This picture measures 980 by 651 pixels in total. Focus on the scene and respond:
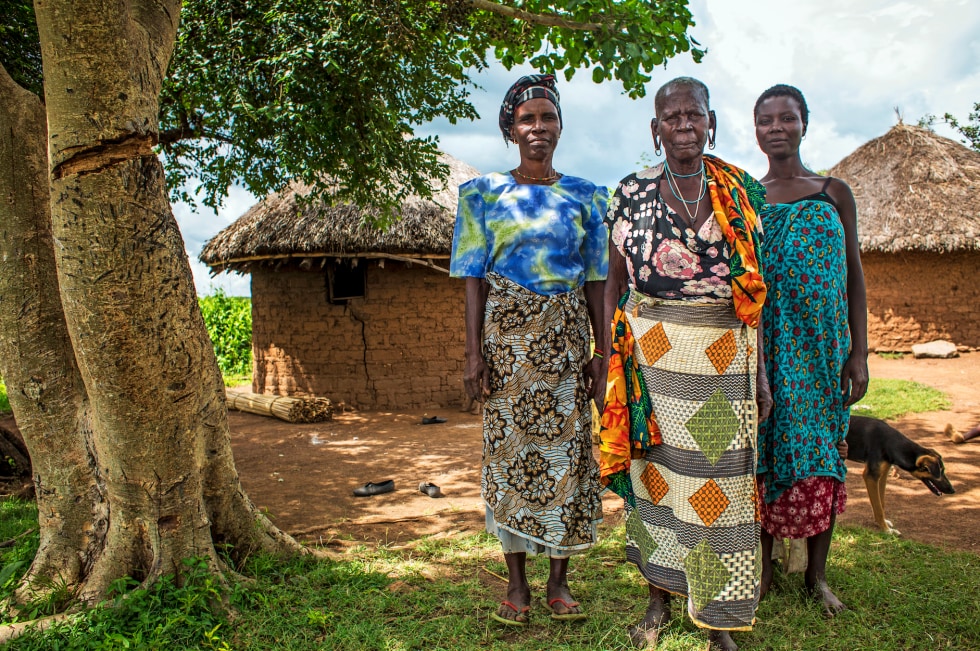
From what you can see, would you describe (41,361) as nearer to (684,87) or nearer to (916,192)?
(684,87)

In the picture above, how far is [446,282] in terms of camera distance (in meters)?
9.37

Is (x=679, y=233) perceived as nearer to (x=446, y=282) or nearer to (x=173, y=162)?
(x=173, y=162)

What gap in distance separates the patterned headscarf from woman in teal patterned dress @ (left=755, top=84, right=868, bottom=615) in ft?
3.02

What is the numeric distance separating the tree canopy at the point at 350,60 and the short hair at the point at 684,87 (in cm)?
242

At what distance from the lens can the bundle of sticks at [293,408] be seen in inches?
338

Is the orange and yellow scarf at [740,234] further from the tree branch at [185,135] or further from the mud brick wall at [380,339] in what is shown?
the mud brick wall at [380,339]

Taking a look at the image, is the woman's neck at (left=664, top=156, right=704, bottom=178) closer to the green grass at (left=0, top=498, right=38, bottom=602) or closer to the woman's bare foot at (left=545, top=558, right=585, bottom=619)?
the woman's bare foot at (left=545, top=558, right=585, bottom=619)

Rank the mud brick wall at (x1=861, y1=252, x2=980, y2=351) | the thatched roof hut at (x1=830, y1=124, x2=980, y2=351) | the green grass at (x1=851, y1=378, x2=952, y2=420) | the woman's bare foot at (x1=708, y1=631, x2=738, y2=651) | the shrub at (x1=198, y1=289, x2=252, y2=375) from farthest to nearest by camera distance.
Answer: the shrub at (x1=198, y1=289, x2=252, y2=375) < the mud brick wall at (x1=861, y1=252, x2=980, y2=351) < the thatched roof hut at (x1=830, y1=124, x2=980, y2=351) < the green grass at (x1=851, y1=378, x2=952, y2=420) < the woman's bare foot at (x1=708, y1=631, x2=738, y2=651)

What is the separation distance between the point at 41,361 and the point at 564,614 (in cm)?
256

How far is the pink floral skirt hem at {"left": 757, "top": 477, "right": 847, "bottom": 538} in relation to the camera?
8.97 ft

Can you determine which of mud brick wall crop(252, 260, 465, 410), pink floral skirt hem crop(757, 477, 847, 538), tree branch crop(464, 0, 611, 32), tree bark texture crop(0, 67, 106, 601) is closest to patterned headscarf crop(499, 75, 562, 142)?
pink floral skirt hem crop(757, 477, 847, 538)

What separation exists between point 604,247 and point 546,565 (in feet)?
5.40

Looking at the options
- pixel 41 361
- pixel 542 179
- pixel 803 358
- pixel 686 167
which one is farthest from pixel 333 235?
pixel 803 358

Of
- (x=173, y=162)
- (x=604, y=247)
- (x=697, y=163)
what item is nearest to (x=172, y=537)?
(x=604, y=247)
